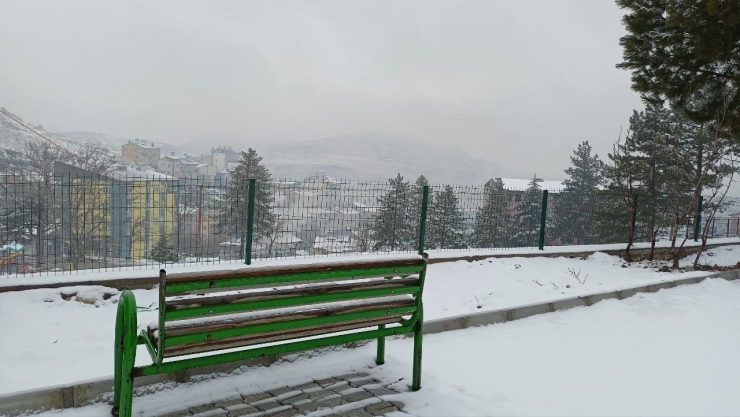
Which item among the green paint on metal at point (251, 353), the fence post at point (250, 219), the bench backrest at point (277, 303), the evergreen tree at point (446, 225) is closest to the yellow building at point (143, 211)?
the fence post at point (250, 219)

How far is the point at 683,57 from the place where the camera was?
35.0 ft

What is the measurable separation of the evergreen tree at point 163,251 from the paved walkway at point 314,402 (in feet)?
18.2

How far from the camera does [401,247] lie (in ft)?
35.4

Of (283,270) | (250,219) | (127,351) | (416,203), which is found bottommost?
(127,351)

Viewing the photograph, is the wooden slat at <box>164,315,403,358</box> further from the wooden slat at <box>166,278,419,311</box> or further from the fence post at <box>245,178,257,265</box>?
the fence post at <box>245,178,257,265</box>

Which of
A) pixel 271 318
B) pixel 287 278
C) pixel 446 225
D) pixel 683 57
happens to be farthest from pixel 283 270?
pixel 683 57

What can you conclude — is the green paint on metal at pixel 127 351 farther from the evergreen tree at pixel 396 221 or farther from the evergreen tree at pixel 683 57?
the evergreen tree at pixel 683 57

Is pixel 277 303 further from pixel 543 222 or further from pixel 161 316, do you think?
pixel 543 222

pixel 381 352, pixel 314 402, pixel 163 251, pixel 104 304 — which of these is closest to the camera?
pixel 314 402

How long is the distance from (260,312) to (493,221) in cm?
900

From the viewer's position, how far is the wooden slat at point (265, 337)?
9.87ft

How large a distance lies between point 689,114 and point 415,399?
11018mm

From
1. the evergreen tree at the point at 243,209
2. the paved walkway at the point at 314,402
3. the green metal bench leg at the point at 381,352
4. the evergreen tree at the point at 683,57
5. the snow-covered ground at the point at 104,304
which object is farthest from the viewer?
the evergreen tree at the point at 683,57

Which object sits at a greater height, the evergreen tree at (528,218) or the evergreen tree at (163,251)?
the evergreen tree at (528,218)
